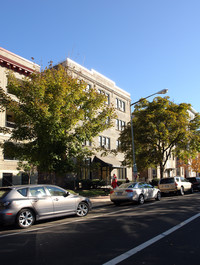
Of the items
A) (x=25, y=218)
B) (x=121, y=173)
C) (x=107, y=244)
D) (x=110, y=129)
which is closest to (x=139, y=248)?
(x=107, y=244)

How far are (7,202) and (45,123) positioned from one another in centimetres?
651

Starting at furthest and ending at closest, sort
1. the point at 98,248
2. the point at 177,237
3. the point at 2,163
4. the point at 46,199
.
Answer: the point at 2,163
the point at 46,199
the point at 177,237
the point at 98,248

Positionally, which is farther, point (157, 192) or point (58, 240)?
point (157, 192)

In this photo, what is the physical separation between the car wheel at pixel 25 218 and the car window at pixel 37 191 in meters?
0.63

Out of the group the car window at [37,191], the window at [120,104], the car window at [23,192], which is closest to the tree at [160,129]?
the window at [120,104]

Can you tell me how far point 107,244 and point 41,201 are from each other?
4042 millimetres

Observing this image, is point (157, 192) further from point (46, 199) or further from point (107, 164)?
point (107, 164)

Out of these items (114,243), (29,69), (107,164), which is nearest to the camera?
(114,243)

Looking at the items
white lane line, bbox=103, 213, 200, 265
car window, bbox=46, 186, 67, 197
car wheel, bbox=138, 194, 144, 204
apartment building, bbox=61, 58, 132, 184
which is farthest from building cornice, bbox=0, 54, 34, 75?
white lane line, bbox=103, 213, 200, 265

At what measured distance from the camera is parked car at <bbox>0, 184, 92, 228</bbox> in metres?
8.30

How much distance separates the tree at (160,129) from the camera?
79.3 feet

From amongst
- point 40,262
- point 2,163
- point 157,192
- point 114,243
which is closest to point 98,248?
point 114,243

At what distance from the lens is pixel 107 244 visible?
583 centimetres

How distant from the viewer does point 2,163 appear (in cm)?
2236
